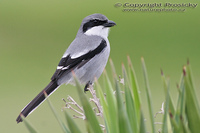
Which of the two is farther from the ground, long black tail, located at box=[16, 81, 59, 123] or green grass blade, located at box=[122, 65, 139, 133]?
green grass blade, located at box=[122, 65, 139, 133]

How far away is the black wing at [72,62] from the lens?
2904 mm

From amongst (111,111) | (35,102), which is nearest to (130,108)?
(111,111)

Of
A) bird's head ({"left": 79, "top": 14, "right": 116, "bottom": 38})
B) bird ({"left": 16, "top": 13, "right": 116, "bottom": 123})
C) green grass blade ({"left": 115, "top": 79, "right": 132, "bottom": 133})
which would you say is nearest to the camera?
green grass blade ({"left": 115, "top": 79, "right": 132, "bottom": 133})

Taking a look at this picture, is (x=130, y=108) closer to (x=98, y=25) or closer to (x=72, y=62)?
(x=72, y=62)

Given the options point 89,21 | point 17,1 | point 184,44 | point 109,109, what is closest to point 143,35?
point 184,44

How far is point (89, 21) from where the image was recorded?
10.5 ft

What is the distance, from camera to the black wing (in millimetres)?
2904

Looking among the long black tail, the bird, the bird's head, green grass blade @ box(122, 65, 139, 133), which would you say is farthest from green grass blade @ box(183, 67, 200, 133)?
the bird's head

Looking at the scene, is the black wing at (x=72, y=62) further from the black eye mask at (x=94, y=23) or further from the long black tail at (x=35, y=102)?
the black eye mask at (x=94, y=23)

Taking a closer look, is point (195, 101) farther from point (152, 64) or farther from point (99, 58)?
point (152, 64)

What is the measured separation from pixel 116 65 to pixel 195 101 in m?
6.45

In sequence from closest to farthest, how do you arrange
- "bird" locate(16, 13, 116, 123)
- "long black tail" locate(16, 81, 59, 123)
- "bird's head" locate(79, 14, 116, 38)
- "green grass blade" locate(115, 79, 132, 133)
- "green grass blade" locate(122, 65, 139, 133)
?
1. "green grass blade" locate(115, 79, 132, 133)
2. "green grass blade" locate(122, 65, 139, 133)
3. "long black tail" locate(16, 81, 59, 123)
4. "bird" locate(16, 13, 116, 123)
5. "bird's head" locate(79, 14, 116, 38)

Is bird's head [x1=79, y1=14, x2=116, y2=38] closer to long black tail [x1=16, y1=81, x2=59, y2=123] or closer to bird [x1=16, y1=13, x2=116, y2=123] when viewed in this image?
bird [x1=16, y1=13, x2=116, y2=123]

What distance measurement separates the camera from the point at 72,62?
2922mm
